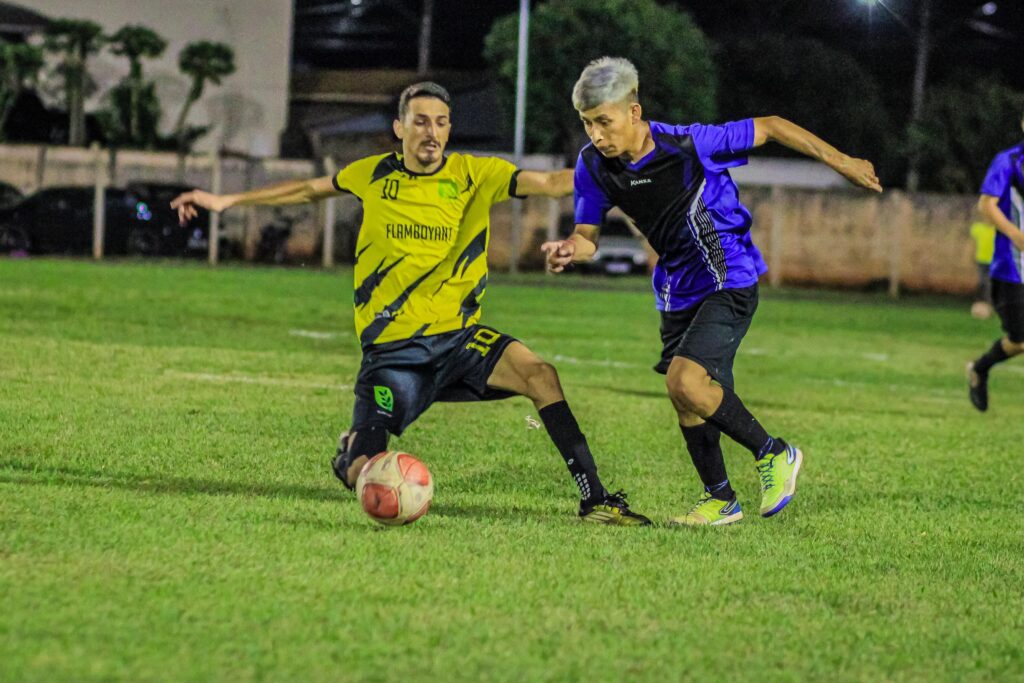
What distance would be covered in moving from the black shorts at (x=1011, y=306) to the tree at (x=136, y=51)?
3669 centimetres

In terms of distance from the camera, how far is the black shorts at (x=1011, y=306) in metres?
12.1

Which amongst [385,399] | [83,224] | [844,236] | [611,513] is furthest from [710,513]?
[844,236]

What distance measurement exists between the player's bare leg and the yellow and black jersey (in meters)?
0.27

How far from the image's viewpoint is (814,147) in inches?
264

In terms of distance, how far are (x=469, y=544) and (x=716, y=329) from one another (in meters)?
1.56

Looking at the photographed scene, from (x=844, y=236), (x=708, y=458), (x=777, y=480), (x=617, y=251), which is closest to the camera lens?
(x=777, y=480)

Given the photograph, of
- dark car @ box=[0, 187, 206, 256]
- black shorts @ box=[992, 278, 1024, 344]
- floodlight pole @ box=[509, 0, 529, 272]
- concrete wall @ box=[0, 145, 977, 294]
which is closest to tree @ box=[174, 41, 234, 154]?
floodlight pole @ box=[509, 0, 529, 272]

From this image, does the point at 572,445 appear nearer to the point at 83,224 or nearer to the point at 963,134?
the point at 83,224

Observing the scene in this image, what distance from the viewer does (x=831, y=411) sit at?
12.2 m

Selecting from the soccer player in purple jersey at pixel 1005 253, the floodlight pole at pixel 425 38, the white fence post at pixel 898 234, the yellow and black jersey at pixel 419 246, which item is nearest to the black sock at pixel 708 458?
the yellow and black jersey at pixel 419 246

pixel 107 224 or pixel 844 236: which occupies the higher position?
pixel 844 236

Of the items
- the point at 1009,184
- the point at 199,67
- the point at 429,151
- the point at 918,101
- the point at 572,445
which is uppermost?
the point at 918,101

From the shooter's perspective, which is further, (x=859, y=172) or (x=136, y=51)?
(x=136, y=51)

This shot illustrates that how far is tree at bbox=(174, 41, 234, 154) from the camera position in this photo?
46.9 m
